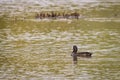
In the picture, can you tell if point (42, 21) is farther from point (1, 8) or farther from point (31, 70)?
point (31, 70)

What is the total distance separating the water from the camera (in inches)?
1069

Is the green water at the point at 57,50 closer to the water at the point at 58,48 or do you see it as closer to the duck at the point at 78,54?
the water at the point at 58,48

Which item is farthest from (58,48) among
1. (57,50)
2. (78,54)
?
(78,54)

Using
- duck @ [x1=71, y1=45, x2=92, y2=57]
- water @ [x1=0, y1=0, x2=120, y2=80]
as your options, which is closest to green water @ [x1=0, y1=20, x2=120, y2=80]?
water @ [x1=0, y1=0, x2=120, y2=80]

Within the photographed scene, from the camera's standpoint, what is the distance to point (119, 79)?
25578 mm

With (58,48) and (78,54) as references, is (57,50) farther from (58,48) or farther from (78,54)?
(78,54)

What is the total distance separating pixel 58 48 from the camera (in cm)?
3350

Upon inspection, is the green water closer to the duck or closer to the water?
the water

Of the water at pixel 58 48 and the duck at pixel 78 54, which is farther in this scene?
the duck at pixel 78 54

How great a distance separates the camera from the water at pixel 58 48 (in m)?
27.2

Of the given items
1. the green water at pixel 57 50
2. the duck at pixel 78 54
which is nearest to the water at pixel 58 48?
the green water at pixel 57 50

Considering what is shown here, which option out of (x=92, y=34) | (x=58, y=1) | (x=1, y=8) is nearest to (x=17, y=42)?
(x=92, y=34)

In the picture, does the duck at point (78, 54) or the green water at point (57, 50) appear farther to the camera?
the duck at point (78, 54)

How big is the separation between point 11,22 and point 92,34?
8.47 metres
